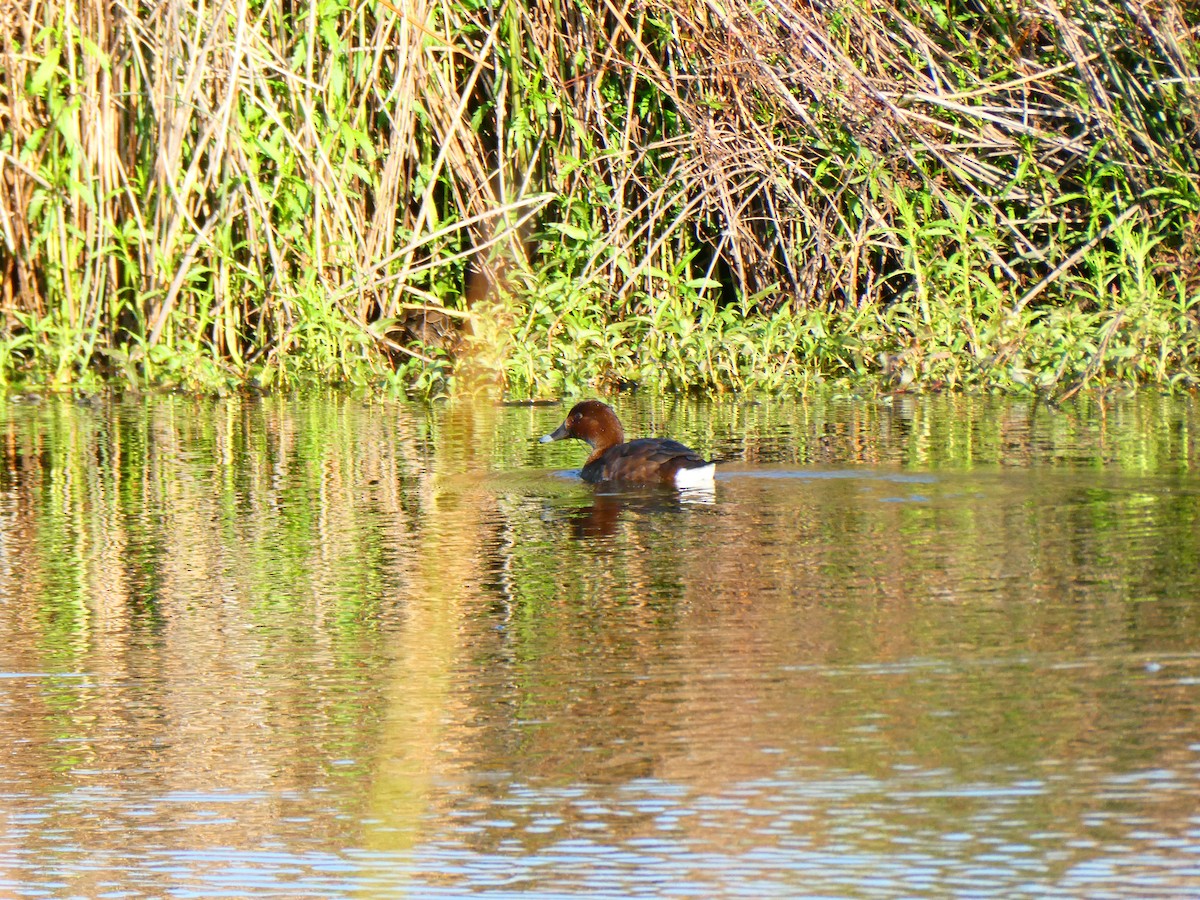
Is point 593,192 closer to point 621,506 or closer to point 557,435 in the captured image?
point 557,435

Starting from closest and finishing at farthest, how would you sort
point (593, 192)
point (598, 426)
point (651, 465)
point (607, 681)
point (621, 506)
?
1. point (607, 681)
2. point (621, 506)
3. point (651, 465)
4. point (598, 426)
5. point (593, 192)

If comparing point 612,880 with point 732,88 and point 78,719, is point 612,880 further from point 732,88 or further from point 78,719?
point 732,88

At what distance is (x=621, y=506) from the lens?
20.9 feet

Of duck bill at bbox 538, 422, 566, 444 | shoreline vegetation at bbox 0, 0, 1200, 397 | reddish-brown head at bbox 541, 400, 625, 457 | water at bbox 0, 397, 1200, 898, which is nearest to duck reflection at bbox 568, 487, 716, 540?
water at bbox 0, 397, 1200, 898

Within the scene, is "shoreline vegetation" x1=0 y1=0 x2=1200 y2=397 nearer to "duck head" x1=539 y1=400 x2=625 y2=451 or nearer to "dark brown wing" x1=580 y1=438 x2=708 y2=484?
"duck head" x1=539 y1=400 x2=625 y2=451

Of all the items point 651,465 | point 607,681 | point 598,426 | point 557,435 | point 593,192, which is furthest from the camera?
point 593,192

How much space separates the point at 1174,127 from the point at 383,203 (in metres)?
4.29

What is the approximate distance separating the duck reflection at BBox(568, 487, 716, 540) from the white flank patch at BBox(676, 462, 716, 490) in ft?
0.10

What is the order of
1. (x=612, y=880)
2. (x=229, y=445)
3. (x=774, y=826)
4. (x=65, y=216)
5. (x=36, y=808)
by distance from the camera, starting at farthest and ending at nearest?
(x=65, y=216), (x=229, y=445), (x=36, y=808), (x=774, y=826), (x=612, y=880)

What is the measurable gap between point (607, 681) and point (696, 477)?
106 inches

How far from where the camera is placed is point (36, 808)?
317cm

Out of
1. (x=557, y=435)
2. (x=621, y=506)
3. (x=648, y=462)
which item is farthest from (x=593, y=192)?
(x=621, y=506)

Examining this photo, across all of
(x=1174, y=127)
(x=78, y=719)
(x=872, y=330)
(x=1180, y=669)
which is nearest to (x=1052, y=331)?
(x=872, y=330)

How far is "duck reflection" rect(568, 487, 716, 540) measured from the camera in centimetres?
591
